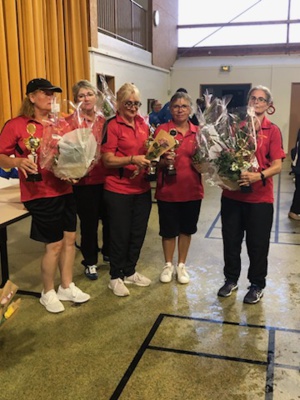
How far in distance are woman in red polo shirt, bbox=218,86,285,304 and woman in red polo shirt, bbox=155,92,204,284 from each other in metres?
0.25

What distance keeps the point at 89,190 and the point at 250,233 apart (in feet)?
3.89

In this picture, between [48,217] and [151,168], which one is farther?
[151,168]

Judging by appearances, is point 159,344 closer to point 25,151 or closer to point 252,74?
point 25,151

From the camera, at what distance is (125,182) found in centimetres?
276

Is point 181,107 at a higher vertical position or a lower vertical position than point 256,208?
higher

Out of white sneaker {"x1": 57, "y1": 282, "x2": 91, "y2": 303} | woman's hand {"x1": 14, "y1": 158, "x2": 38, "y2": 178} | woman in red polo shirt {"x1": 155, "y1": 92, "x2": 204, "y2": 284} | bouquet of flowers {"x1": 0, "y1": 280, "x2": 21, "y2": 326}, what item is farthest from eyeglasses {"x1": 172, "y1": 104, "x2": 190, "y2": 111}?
bouquet of flowers {"x1": 0, "y1": 280, "x2": 21, "y2": 326}

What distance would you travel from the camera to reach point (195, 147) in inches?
109

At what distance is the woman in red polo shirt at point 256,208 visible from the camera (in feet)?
8.36

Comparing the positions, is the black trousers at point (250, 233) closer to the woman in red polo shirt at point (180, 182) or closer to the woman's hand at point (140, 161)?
the woman in red polo shirt at point (180, 182)

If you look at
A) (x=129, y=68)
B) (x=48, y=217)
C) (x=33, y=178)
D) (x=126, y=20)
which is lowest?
(x=48, y=217)

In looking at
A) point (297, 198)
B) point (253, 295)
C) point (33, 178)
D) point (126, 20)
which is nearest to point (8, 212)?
point (33, 178)

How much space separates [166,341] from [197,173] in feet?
3.78

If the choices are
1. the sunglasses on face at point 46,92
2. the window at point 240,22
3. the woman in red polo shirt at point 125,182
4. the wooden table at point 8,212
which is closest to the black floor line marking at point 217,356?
the woman in red polo shirt at point 125,182

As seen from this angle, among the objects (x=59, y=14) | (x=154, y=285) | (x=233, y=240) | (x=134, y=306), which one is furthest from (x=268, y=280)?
(x=59, y=14)
